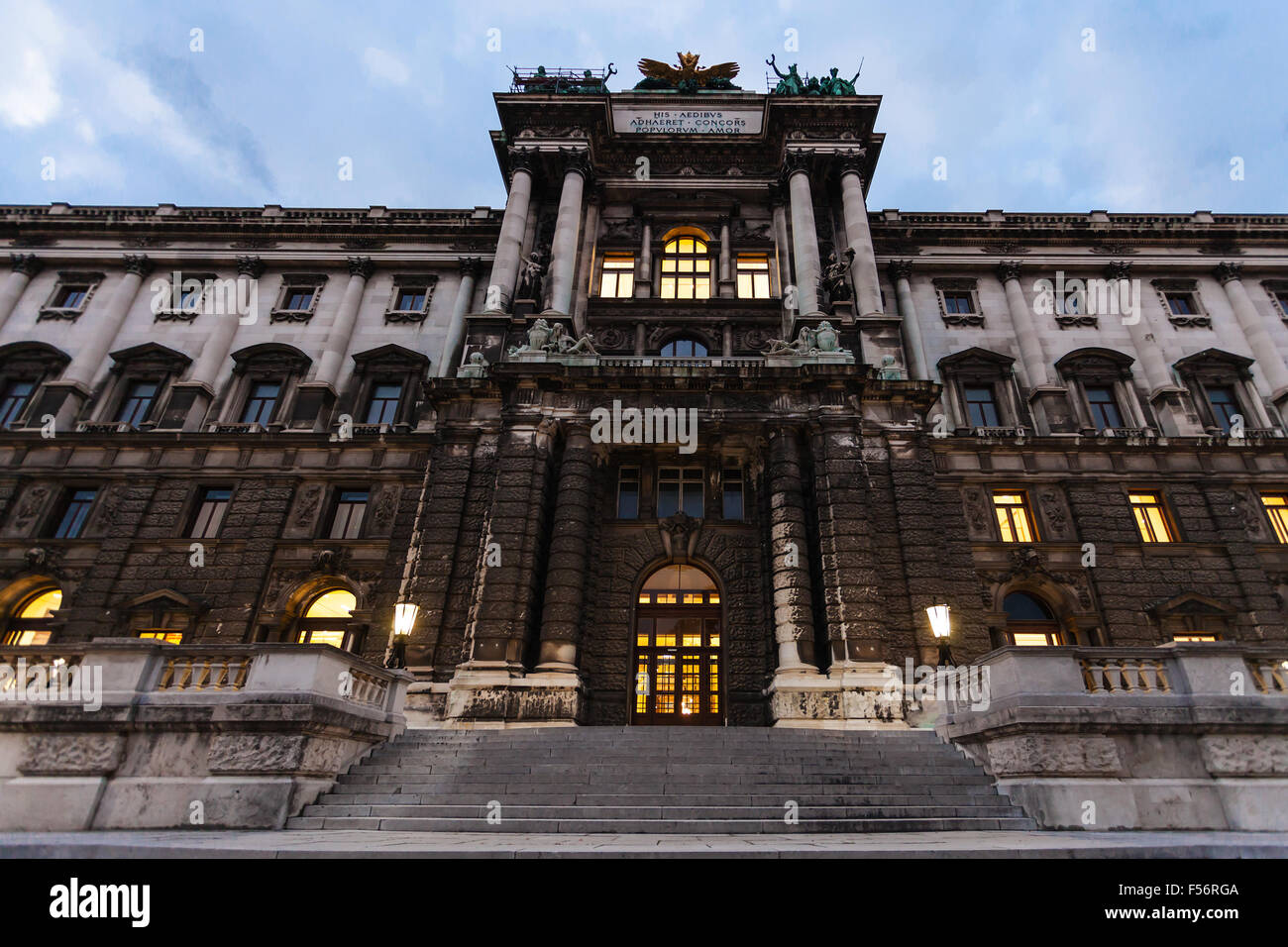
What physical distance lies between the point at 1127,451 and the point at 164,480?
36782 mm

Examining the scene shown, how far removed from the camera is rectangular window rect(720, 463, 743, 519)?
22.0 meters

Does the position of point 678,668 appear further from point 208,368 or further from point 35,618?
point 208,368

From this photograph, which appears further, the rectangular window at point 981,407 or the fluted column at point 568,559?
the rectangular window at point 981,407

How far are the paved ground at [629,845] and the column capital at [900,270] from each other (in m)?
24.7

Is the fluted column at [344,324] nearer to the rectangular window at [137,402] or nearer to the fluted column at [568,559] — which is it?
the rectangular window at [137,402]

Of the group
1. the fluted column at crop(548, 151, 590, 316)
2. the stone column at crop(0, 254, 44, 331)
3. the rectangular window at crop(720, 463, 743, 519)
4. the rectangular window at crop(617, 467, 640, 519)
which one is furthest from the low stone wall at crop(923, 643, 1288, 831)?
the stone column at crop(0, 254, 44, 331)

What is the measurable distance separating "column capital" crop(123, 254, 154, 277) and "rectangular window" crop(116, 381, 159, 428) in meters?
6.65

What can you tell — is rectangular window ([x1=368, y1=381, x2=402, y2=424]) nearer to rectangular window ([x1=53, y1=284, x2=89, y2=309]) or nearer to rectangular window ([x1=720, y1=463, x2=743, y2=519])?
rectangular window ([x1=720, y1=463, x2=743, y2=519])

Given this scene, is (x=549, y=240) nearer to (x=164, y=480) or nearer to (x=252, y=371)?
(x=252, y=371)

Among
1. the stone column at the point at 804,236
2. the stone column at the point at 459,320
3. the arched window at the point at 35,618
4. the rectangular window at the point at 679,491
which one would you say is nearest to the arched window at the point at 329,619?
the arched window at the point at 35,618

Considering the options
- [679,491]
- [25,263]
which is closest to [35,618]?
[25,263]

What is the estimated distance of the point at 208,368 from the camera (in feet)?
88.2

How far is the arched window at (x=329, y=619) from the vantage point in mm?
21688
